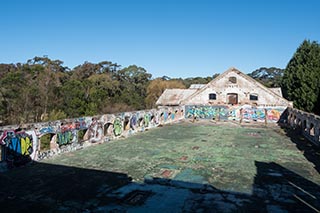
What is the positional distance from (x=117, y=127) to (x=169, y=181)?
8348mm

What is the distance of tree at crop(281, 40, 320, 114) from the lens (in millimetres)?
25875

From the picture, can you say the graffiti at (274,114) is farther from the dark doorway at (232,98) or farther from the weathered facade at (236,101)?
the dark doorway at (232,98)

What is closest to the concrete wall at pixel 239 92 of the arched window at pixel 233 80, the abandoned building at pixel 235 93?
the abandoned building at pixel 235 93

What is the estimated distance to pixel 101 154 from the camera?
11.4 meters

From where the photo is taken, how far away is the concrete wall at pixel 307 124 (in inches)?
530

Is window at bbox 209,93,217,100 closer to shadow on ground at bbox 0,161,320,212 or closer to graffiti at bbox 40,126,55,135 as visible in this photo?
shadow on ground at bbox 0,161,320,212

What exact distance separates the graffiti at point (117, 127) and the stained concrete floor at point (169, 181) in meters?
2.45

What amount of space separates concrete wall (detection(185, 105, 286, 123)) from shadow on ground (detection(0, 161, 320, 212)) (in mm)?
17621

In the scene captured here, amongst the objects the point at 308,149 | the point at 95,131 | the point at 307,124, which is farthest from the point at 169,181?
the point at 307,124

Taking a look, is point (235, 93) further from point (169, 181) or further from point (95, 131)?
point (169, 181)

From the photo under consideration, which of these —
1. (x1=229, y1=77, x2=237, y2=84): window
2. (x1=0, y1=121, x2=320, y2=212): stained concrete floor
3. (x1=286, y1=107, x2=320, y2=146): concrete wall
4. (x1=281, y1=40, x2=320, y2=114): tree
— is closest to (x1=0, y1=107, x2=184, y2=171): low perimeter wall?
(x1=0, y1=121, x2=320, y2=212): stained concrete floor

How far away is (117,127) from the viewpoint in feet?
51.1

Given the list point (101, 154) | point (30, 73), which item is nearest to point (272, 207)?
point (101, 154)

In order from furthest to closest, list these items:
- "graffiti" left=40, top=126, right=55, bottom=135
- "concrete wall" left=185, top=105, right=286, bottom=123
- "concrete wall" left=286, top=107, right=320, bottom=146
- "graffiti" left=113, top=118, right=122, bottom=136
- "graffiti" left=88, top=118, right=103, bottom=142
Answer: "concrete wall" left=185, top=105, right=286, bottom=123, "graffiti" left=113, top=118, right=122, bottom=136, "concrete wall" left=286, top=107, right=320, bottom=146, "graffiti" left=88, top=118, right=103, bottom=142, "graffiti" left=40, top=126, right=55, bottom=135
